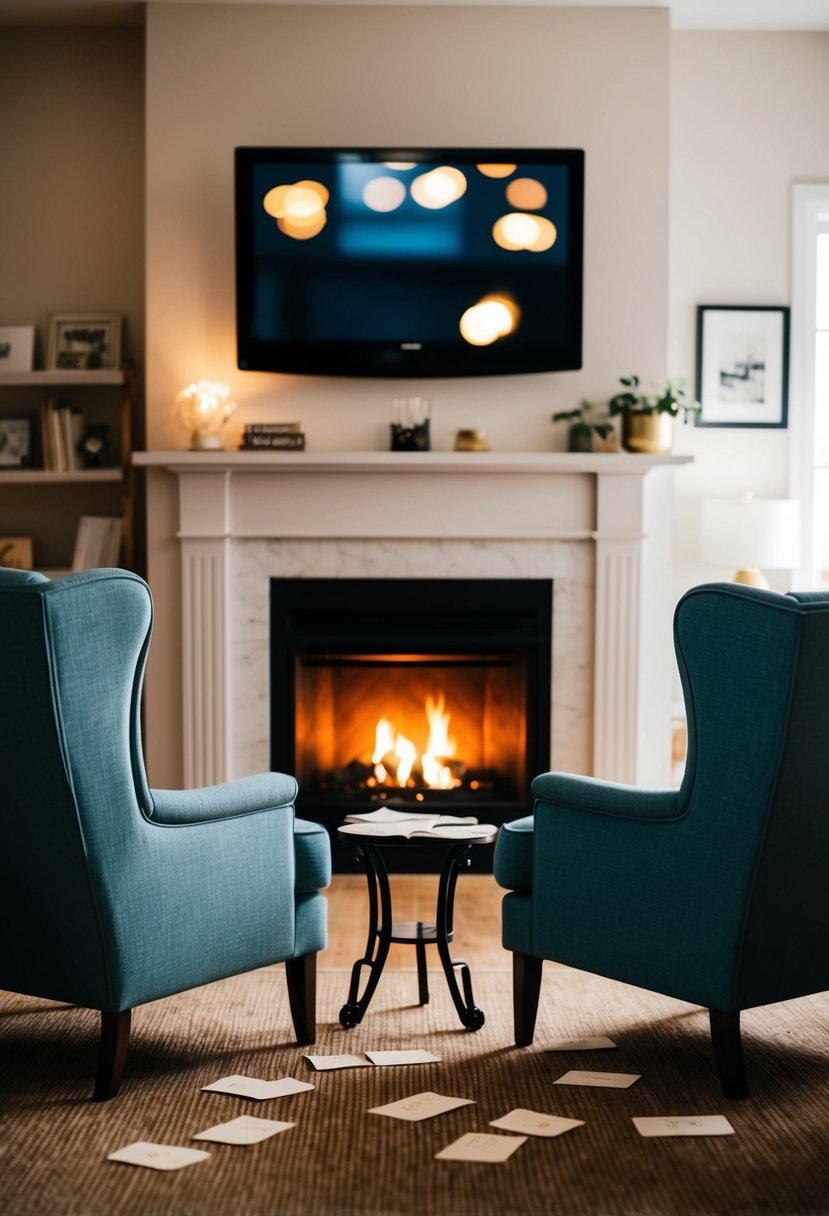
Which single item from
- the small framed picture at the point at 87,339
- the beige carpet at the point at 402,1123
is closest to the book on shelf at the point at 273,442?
the small framed picture at the point at 87,339

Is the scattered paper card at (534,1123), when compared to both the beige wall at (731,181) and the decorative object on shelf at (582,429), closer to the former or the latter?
the decorative object on shelf at (582,429)

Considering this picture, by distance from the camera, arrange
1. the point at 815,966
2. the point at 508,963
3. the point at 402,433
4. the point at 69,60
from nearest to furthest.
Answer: the point at 815,966 → the point at 508,963 → the point at 402,433 → the point at 69,60

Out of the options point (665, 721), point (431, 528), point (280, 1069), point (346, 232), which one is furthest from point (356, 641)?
point (280, 1069)

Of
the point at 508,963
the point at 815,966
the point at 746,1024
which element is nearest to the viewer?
the point at 815,966

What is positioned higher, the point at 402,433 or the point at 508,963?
the point at 402,433

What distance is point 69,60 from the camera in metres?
4.47

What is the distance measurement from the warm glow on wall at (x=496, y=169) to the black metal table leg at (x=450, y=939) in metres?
2.35

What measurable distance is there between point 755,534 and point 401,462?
1.21m

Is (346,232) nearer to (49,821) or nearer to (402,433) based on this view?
(402,433)

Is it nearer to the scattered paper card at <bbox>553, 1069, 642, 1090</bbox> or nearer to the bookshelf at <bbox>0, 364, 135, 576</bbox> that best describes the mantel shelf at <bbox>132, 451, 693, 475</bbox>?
the bookshelf at <bbox>0, 364, 135, 576</bbox>

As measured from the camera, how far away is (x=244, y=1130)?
2223 mm

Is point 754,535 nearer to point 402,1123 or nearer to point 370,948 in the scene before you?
point 370,948

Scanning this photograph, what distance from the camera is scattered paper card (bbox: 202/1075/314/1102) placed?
239cm

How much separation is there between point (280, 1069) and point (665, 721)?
2.17m
